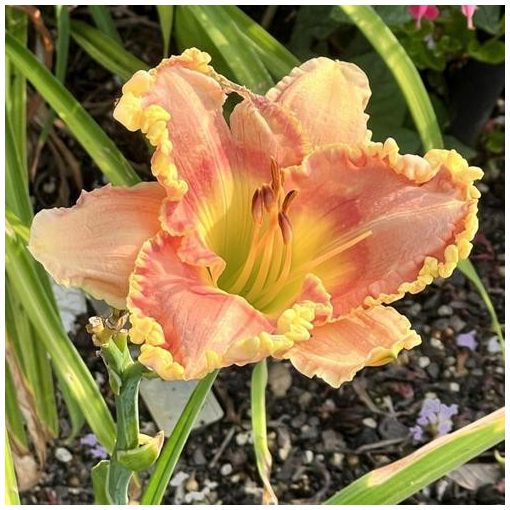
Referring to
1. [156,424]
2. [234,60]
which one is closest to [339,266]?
[234,60]

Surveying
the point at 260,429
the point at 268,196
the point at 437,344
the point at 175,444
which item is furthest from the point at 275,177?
the point at 437,344

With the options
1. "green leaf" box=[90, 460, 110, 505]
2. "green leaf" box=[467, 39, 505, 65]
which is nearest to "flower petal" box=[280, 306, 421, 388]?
"green leaf" box=[90, 460, 110, 505]

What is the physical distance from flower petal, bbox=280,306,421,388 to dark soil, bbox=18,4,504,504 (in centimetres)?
80

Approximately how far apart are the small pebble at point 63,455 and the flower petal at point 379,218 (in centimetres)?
85

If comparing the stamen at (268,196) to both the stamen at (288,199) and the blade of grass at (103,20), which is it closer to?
the stamen at (288,199)

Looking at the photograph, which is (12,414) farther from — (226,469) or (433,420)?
(433,420)

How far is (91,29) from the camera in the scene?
138 cm

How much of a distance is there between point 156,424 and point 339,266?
32.0 inches

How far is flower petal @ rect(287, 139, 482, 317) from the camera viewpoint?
0.57m

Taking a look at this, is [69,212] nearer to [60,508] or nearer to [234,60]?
[234,60]

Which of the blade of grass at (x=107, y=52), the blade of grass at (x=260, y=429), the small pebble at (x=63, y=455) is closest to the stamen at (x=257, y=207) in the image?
the blade of grass at (x=260, y=429)

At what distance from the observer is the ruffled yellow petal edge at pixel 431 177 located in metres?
0.56

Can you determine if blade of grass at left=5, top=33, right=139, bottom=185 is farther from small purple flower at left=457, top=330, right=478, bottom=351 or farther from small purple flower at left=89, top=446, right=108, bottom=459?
small purple flower at left=457, top=330, right=478, bottom=351

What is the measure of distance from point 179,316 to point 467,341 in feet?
3.30
